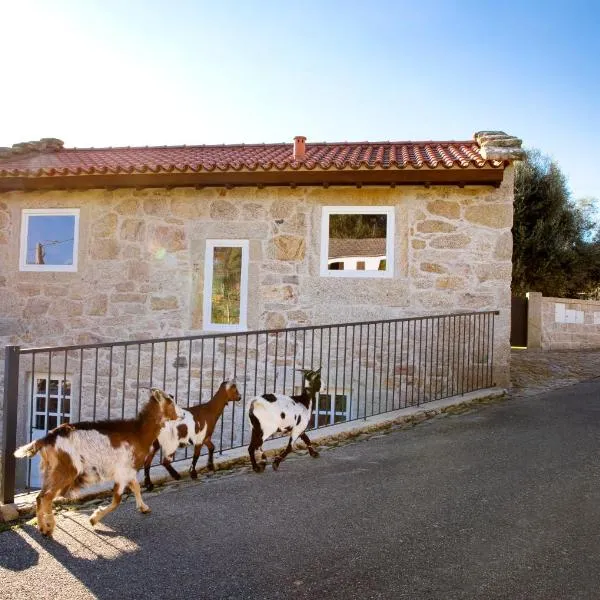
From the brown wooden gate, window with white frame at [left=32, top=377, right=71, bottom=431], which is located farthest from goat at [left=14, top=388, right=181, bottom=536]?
the brown wooden gate

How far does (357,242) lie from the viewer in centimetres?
877

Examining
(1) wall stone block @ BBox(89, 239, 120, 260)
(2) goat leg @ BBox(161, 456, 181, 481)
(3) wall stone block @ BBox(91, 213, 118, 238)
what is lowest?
(2) goat leg @ BBox(161, 456, 181, 481)

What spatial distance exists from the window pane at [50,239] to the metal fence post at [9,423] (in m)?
5.33

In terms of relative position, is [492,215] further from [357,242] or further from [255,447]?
[255,447]

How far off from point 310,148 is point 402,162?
323cm

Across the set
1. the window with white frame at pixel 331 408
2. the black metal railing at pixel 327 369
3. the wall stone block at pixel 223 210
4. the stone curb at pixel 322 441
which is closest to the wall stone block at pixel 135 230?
the wall stone block at pixel 223 210

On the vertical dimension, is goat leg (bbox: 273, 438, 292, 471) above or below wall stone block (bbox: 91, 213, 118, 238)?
below

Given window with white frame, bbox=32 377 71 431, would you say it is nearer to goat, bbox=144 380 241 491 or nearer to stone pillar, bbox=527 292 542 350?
goat, bbox=144 380 241 491

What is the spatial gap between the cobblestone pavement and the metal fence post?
650 centimetres

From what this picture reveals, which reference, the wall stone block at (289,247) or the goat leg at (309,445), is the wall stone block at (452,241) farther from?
the goat leg at (309,445)

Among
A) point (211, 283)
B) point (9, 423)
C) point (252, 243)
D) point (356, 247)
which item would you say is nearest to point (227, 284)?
point (211, 283)

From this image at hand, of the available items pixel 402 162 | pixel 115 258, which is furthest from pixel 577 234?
pixel 115 258

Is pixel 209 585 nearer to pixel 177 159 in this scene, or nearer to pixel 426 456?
pixel 426 456

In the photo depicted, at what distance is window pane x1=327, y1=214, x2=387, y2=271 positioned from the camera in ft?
28.6
